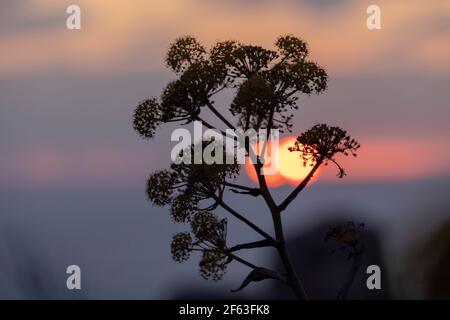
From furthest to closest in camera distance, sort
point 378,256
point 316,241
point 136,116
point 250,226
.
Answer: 1. point 316,241
2. point 378,256
3. point 136,116
4. point 250,226

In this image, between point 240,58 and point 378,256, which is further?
point 378,256

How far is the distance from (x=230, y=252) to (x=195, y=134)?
6.25 feet

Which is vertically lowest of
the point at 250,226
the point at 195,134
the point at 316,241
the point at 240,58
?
the point at 316,241

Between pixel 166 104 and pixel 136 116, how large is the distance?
667 millimetres

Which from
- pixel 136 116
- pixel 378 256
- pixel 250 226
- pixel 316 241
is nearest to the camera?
pixel 250 226

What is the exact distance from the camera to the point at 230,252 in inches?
651

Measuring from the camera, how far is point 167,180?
1666 centimetres

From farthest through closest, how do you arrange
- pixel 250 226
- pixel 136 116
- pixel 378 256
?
1. pixel 378 256
2. pixel 136 116
3. pixel 250 226

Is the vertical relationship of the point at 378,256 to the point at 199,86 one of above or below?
below

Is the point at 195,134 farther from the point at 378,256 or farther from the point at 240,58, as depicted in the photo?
the point at 378,256

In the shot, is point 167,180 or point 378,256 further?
point 378,256
